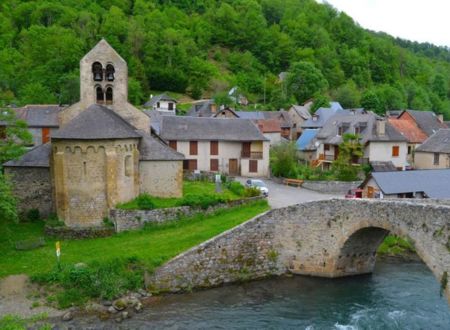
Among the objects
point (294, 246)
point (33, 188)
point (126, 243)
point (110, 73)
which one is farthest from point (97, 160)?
point (294, 246)

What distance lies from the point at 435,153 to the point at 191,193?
28927 mm

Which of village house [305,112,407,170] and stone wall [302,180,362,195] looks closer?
stone wall [302,180,362,195]

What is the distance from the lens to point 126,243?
30109mm

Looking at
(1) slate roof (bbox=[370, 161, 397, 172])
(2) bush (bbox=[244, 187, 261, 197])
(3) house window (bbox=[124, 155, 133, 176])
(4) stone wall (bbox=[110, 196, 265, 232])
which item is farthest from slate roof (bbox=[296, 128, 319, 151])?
(3) house window (bbox=[124, 155, 133, 176])

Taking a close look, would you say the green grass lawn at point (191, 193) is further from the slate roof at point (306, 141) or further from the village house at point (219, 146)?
the slate roof at point (306, 141)

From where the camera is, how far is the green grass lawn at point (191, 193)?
3322 centimetres

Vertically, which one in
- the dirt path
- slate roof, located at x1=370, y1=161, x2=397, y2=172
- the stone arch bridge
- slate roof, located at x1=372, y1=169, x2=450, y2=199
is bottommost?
the dirt path

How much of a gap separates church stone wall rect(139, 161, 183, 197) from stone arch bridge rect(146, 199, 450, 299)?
22.9 ft

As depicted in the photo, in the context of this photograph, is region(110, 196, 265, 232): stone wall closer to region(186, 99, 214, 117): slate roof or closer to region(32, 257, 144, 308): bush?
region(32, 257, 144, 308): bush

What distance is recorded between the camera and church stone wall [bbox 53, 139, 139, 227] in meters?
32.2

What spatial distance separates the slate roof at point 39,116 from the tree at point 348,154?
3072cm

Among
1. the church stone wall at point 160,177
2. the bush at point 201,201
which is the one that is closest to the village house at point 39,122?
the church stone wall at point 160,177

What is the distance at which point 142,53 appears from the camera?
339ft

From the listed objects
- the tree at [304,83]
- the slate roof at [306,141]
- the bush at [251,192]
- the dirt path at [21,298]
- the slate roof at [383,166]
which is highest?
the tree at [304,83]
